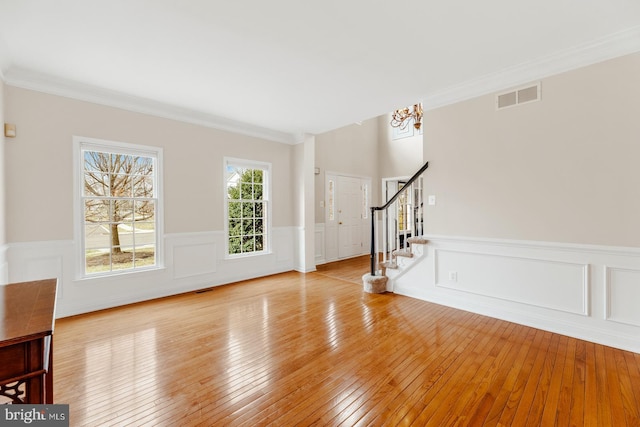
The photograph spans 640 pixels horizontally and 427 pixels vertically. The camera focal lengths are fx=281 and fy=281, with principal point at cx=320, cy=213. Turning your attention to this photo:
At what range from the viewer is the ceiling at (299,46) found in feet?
6.91

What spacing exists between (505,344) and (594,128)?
2168 millimetres

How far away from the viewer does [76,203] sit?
3381 millimetres

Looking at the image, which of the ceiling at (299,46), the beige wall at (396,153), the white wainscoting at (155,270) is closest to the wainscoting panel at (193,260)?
the white wainscoting at (155,270)

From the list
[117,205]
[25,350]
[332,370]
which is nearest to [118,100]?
[117,205]

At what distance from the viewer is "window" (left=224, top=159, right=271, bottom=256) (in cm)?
489

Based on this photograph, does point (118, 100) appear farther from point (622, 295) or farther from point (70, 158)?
point (622, 295)

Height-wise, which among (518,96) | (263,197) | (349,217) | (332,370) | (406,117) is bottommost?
(332,370)

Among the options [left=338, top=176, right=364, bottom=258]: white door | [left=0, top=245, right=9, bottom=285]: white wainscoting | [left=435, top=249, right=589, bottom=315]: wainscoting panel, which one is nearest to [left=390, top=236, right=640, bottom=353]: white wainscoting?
[left=435, top=249, right=589, bottom=315]: wainscoting panel

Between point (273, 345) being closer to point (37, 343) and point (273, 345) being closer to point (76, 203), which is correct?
point (37, 343)

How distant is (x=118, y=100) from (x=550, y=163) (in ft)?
16.7

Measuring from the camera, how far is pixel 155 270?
3.97 metres

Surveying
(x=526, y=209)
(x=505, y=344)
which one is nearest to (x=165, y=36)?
(x=526, y=209)

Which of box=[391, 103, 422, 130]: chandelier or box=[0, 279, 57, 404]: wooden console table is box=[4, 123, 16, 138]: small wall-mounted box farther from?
box=[391, 103, 422, 130]: chandelier

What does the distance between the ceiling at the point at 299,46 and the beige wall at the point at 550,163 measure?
267mm
